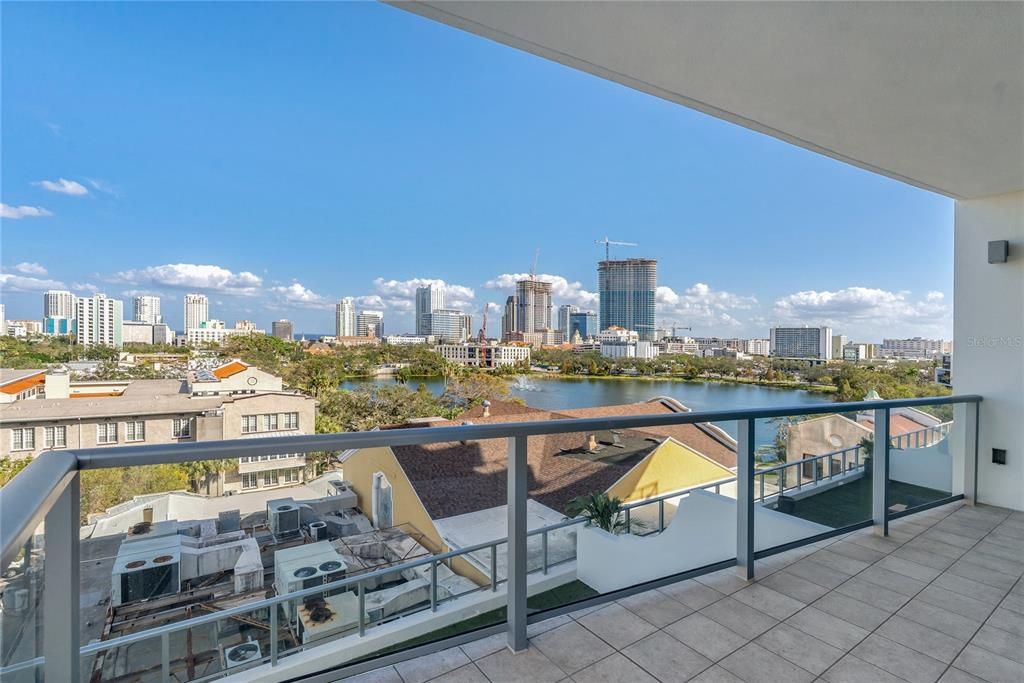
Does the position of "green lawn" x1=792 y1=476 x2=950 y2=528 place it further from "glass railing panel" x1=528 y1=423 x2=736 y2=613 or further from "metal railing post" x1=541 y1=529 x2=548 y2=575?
"metal railing post" x1=541 y1=529 x2=548 y2=575

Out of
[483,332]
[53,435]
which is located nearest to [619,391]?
[483,332]

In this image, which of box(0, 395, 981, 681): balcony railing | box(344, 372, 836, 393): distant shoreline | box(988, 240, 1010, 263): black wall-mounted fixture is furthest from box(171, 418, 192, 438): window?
box(344, 372, 836, 393): distant shoreline

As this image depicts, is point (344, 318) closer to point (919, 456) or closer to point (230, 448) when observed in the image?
point (919, 456)

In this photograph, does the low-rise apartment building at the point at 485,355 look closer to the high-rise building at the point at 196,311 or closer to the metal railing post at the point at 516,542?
the high-rise building at the point at 196,311

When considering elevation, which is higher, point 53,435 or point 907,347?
point 907,347

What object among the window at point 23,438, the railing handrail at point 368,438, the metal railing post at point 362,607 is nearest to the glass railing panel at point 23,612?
the railing handrail at point 368,438

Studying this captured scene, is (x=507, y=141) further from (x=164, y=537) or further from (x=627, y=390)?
(x=164, y=537)
